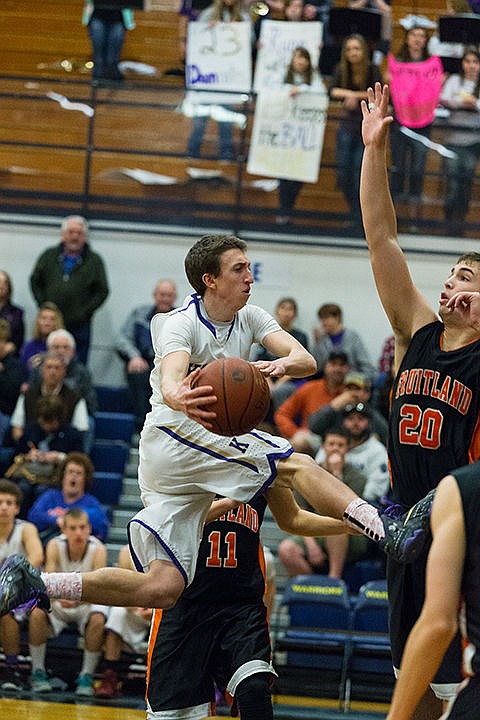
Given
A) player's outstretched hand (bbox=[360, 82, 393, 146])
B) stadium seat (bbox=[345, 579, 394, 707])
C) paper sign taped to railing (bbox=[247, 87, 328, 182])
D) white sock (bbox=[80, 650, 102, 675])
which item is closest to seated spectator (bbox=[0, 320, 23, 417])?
white sock (bbox=[80, 650, 102, 675])

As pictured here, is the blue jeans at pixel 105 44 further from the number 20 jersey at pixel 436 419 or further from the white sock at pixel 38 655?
the number 20 jersey at pixel 436 419

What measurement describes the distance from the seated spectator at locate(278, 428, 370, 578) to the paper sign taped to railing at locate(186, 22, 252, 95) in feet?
14.7

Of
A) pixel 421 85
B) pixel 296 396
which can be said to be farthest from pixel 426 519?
pixel 421 85

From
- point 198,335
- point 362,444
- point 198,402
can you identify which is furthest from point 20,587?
point 362,444

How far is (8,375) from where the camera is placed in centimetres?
1113

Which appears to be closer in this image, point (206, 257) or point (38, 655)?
point (206, 257)

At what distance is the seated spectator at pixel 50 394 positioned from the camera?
34.9 ft

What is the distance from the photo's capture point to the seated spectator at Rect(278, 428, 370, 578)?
9.47 metres

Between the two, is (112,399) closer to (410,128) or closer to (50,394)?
(50,394)

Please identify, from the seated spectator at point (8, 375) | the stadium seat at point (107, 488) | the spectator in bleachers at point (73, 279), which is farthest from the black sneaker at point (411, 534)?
the spectator in bleachers at point (73, 279)

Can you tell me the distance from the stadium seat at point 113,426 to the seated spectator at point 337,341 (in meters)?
1.95

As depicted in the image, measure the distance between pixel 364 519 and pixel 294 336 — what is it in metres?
6.49

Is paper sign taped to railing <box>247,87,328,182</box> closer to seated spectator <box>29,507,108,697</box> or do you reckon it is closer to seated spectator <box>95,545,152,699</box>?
seated spectator <box>29,507,108,697</box>

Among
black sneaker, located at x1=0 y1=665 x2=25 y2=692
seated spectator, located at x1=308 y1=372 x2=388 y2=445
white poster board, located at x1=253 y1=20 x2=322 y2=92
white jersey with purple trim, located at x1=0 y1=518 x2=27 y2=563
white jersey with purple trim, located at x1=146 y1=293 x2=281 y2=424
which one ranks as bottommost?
black sneaker, located at x1=0 y1=665 x2=25 y2=692
